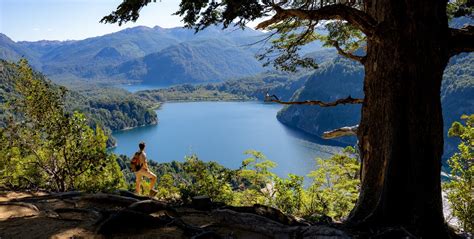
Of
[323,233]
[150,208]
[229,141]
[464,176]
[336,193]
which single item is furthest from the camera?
[229,141]

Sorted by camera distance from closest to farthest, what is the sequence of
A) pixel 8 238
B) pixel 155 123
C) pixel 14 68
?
pixel 8 238 → pixel 14 68 → pixel 155 123

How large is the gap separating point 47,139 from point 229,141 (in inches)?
2990

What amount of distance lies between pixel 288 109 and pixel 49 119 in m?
122

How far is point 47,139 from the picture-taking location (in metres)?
9.69

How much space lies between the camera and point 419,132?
15.0 feet

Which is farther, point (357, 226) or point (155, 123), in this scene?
point (155, 123)

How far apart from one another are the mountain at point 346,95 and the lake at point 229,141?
9618 millimetres

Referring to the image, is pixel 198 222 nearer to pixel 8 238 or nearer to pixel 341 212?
pixel 8 238

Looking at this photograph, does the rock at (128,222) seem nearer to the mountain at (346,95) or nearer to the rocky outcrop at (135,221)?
the rocky outcrop at (135,221)

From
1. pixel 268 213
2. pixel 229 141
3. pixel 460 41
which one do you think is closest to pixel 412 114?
pixel 460 41

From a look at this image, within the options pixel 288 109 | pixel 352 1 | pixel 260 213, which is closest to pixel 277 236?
pixel 260 213

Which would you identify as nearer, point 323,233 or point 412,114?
point 323,233

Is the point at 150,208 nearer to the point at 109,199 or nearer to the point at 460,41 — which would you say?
the point at 109,199

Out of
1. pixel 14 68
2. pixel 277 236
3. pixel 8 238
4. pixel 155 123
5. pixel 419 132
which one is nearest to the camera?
pixel 8 238
